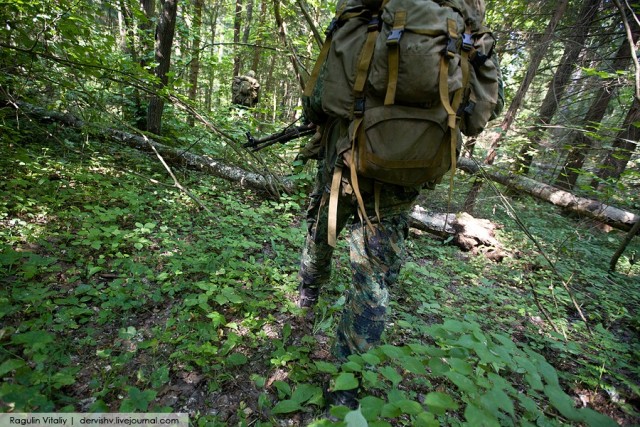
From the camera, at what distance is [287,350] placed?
205 cm

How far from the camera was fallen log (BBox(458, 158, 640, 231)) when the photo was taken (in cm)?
495

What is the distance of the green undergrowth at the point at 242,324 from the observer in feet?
3.92

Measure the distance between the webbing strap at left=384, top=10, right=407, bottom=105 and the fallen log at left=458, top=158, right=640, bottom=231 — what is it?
12.0ft

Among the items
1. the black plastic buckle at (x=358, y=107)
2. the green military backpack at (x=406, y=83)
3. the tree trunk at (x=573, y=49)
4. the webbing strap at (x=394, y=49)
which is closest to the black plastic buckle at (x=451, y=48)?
the green military backpack at (x=406, y=83)

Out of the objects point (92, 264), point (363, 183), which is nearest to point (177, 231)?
point (92, 264)

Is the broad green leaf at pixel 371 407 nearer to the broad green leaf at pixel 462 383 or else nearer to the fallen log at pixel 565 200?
the broad green leaf at pixel 462 383

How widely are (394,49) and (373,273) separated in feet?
4.02

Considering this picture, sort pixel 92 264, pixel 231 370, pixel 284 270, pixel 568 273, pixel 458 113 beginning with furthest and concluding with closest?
pixel 568 273, pixel 284 270, pixel 92 264, pixel 231 370, pixel 458 113

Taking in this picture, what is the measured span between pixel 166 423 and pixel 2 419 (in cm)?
64

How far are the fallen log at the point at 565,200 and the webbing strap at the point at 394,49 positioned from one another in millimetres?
3648

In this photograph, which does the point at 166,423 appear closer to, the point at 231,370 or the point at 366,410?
the point at 231,370

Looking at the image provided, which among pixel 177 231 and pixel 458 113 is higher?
pixel 458 113

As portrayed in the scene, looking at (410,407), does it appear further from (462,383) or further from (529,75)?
(529,75)

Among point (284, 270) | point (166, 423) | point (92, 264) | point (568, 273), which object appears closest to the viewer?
point (166, 423)
